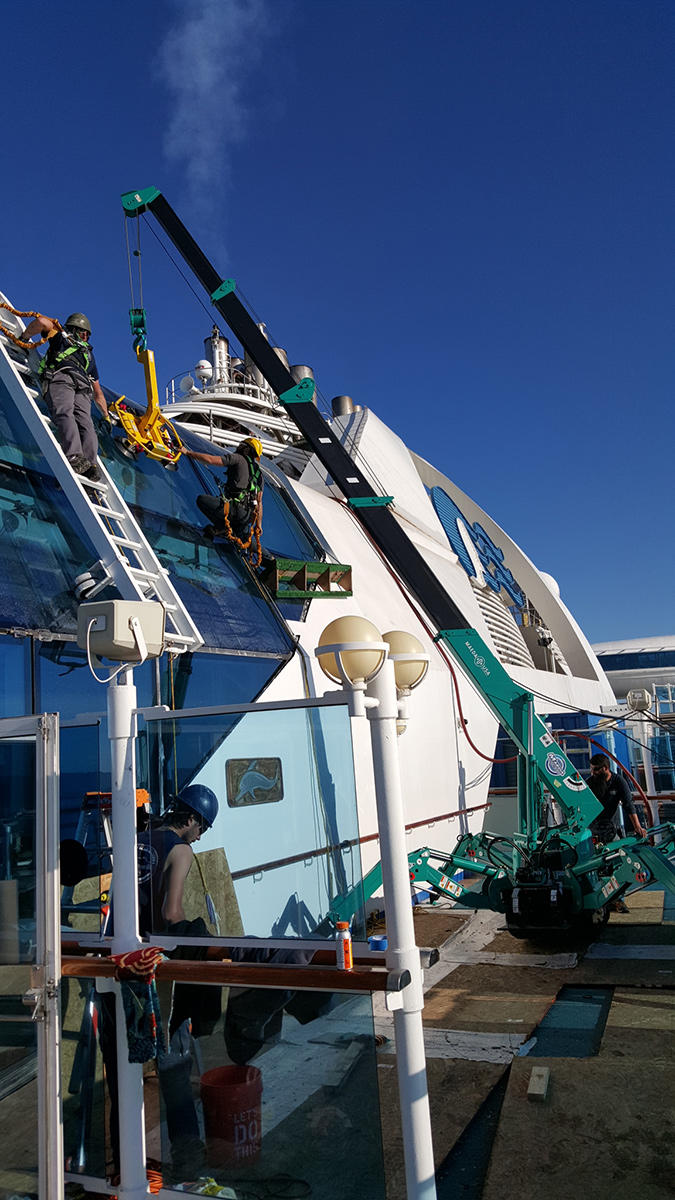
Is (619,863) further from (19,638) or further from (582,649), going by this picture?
(582,649)

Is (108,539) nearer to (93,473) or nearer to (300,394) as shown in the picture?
(93,473)

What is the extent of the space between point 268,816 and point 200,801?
0.38 metres

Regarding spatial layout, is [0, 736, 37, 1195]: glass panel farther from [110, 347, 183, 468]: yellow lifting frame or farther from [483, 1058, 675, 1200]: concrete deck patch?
[110, 347, 183, 468]: yellow lifting frame

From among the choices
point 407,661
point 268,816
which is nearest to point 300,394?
point 407,661

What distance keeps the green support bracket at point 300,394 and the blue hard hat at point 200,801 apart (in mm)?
7194

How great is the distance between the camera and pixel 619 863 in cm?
704

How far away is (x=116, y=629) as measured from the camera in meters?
3.15

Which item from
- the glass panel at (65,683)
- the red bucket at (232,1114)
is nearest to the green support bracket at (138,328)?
the glass panel at (65,683)

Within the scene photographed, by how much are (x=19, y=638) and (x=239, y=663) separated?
2.26 m

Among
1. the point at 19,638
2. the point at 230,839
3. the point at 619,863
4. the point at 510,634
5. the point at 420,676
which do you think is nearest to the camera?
the point at 230,839

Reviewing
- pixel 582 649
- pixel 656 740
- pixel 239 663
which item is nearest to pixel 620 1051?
pixel 239 663

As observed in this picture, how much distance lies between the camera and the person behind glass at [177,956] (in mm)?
3029

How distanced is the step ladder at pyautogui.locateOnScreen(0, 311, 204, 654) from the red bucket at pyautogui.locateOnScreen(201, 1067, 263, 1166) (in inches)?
97.6

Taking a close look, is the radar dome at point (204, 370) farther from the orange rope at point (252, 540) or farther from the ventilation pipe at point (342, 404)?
the orange rope at point (252, 540)
